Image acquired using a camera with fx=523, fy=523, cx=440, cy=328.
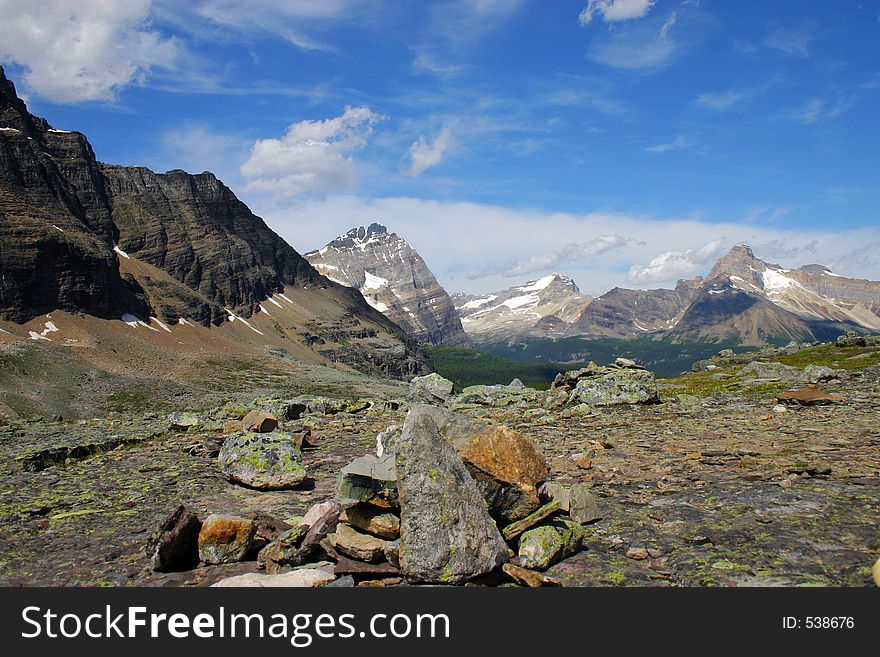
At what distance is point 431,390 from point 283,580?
35.6 meters

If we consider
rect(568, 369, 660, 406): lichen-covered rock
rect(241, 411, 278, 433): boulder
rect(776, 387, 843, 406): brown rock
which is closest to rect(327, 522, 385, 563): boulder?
rect(241, 411, 278, 433): boulder

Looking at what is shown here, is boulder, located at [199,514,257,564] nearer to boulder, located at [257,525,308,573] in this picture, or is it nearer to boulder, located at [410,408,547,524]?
boulder, located at [257,525,308,573]

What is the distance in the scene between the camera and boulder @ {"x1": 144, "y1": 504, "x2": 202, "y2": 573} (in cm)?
1027

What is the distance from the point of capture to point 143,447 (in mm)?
24969

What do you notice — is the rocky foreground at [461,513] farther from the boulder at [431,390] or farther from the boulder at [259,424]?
the boulder at [431,390]

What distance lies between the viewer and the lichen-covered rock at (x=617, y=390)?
3434cm

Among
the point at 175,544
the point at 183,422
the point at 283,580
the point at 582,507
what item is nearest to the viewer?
the point at 283,580

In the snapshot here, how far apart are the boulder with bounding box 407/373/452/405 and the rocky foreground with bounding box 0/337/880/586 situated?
73.3ft

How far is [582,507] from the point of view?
1245 cm

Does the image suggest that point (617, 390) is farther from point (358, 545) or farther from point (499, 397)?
point (358, 545)

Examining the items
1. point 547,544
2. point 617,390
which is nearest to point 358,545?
point 547,544

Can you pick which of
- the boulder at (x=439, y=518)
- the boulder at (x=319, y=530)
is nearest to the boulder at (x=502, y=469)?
the boulder at (x=439, y=518)

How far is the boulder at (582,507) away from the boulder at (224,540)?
23.6 feet

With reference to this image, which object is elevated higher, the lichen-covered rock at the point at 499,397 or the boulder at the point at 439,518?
the lichen-covered rock at the point at 499,397
